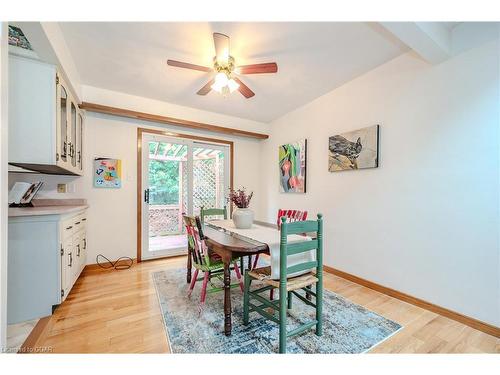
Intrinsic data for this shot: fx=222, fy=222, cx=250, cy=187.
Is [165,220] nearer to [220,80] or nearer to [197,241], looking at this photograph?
[197,241]

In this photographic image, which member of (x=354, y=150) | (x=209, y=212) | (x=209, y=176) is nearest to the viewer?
(x=354, y=150)

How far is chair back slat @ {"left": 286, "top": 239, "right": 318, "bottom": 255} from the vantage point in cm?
149

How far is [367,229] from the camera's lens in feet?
8.57

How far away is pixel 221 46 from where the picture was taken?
1.88m

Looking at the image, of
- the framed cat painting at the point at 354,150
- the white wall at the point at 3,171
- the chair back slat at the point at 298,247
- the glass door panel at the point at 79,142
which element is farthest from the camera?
the glass door panel at the point at 79,142

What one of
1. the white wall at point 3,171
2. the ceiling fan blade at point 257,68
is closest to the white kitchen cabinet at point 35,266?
the white wall at point 3,171

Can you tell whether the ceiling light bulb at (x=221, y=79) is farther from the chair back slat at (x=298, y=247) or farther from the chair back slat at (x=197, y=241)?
the chair back slat at (x=298, y=247)

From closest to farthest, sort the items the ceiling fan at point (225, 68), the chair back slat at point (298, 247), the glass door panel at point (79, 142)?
the chair back slat at point (298, 247) < the ceiling fan at point (225, 68) < the glass door panel at point (79, 142)

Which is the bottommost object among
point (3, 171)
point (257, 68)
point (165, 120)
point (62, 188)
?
point (62, 188)

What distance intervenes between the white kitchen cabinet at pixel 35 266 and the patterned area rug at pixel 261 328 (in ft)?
2.99

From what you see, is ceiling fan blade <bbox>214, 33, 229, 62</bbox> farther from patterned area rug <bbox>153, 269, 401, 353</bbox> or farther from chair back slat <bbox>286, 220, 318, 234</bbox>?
patterned area rug <bbox>153, 269, 401, 353</bbox>

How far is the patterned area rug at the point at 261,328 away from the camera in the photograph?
1562 mm

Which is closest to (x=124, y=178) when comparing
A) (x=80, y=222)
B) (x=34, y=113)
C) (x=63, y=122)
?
(x=80, y=222)

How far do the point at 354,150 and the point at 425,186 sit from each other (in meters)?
0.84
